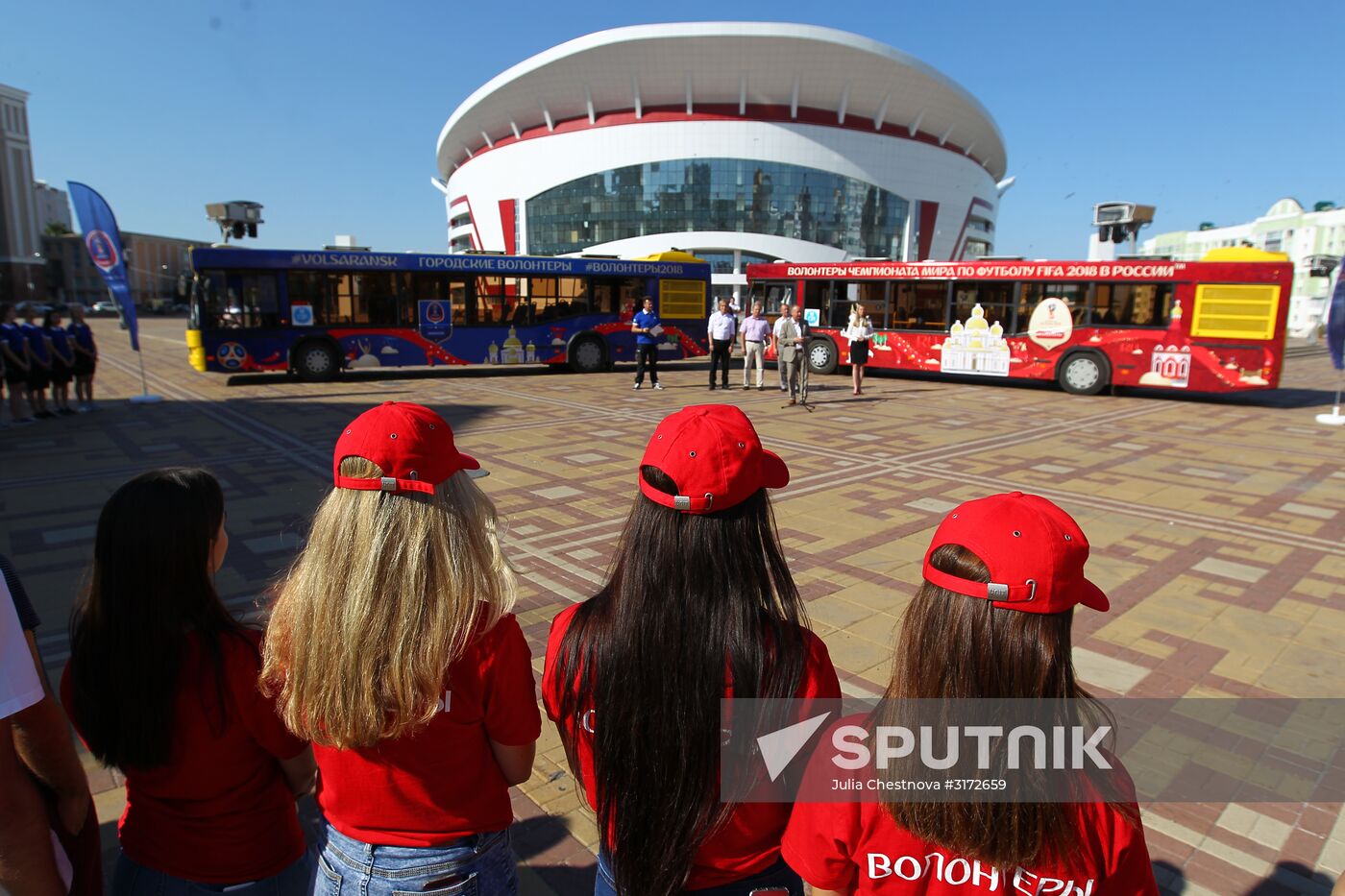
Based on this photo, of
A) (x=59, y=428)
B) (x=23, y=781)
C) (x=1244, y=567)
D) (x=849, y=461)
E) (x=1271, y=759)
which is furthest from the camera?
(x=59, y=428)

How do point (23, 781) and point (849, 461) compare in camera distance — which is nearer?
point (23, 781)

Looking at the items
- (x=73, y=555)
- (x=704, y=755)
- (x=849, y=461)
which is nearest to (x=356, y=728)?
(x=704, y=755)

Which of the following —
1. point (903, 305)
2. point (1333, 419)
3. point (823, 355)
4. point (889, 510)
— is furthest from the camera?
point (823, 355)

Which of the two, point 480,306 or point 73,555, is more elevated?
point 480,306

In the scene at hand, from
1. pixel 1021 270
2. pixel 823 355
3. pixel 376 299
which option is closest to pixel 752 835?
pixel 1021 270

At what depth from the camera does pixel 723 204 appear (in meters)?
56.9

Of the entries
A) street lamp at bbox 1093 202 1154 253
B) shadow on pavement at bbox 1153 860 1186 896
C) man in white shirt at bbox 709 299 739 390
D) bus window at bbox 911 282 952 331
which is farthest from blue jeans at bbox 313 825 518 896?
street lamp at bbox 1093 202 1154 253

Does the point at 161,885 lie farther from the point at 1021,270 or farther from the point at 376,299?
the point at 1021,270

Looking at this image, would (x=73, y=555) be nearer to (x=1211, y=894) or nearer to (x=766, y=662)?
(x=766, y=662)

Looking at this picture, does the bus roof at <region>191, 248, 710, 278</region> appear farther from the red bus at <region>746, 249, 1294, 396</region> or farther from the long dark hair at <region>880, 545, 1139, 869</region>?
the long dark hair at <region>880, 545, 1139, 869</region>

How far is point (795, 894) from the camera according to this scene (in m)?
1.64

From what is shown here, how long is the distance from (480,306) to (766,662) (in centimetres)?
1788

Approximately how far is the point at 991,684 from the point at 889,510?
20.0 feet

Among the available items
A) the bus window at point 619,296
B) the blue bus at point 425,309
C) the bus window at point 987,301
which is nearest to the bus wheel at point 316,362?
the blue bus at point 425,309
